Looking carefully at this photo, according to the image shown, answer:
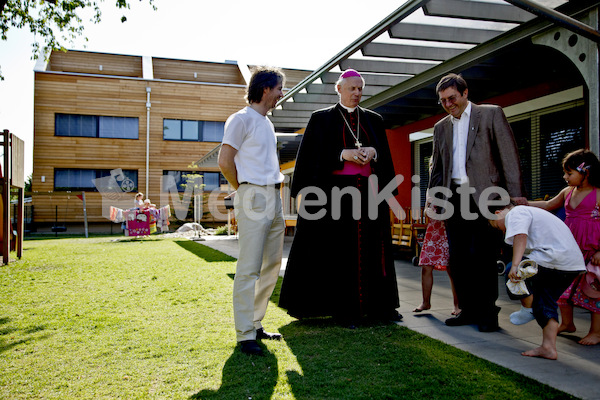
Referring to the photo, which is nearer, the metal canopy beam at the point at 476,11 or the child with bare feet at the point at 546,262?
the child with bare feet at the point at 546,262

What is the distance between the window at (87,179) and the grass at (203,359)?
20.4 metres

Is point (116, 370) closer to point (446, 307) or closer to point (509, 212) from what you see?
point (509, 212)

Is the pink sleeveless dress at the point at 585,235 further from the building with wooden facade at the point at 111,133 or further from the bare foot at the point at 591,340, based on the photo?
the building with wooden facade at the point at 111,133

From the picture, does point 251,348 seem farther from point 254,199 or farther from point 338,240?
point 338,240

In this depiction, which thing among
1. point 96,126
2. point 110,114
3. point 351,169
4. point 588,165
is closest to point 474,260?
point 588,165

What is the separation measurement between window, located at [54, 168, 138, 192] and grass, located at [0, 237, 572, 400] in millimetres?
20364

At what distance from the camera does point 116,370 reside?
8.75ft

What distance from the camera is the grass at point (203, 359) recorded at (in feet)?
7.67

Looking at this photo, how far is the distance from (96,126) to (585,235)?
24281 millimetres

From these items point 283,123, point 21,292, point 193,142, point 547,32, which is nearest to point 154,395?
point 21,292

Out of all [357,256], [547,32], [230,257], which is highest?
[547,32]

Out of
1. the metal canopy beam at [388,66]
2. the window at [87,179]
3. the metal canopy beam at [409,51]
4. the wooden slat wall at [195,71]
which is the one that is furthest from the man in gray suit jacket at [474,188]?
the wooden slat wall at [195,71]

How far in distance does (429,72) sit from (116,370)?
539 centimetres

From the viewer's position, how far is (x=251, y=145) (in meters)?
3.22
